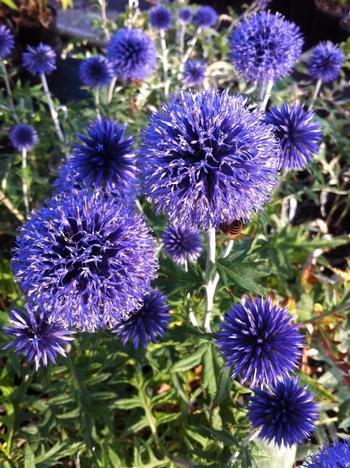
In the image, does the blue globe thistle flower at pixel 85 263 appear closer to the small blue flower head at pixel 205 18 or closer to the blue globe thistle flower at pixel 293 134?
the blue globe thistle flower at pixel 293 134

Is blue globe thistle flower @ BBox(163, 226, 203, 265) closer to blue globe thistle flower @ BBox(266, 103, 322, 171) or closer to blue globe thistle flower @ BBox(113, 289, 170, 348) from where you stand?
blue globe thistle flower @ BBox(113, 289, 170, 348)

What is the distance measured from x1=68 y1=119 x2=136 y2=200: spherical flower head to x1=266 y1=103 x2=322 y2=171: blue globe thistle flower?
636 mm

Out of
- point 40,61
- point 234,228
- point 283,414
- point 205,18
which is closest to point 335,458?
point 283,414

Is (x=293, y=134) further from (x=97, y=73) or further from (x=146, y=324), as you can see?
(x=97, y=73)

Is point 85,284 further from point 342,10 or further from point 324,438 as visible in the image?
point 342,10

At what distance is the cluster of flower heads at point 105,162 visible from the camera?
72.3 inches

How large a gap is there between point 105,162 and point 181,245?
1.77 ft

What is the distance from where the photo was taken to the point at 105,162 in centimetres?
185

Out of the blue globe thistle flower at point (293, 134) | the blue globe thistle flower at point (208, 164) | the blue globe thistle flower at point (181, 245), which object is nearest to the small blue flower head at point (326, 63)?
the blue globe thistle flower at point (293, 134)

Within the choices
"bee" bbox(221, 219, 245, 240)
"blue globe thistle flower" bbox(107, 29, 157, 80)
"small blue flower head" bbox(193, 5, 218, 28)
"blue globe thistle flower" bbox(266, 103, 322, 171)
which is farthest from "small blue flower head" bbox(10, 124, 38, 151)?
"small blue flower head" bbox(193, 5, 218, 28)

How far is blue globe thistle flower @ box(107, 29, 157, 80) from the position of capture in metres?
2.99

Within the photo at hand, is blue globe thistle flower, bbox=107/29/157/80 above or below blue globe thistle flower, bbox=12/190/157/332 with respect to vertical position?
above

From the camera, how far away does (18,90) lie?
313 cm

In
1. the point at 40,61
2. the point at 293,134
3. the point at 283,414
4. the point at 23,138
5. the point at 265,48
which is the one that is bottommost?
the point at 283,414
